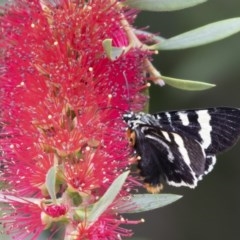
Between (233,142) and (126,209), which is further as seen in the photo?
(233,142)

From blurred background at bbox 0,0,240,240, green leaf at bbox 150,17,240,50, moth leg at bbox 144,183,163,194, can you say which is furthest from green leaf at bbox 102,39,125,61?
blurred background at bbox 0,0,240,240

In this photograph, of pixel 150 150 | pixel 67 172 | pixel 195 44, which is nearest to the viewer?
pixel 67 172

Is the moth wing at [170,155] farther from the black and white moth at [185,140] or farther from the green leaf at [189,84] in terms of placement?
the green leaf at [189,84]

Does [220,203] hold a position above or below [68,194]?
below

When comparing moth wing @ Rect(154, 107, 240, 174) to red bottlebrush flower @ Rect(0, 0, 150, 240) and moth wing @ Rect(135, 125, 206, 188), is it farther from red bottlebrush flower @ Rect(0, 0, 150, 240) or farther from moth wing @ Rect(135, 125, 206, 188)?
red bottlebrush flower @ Rect(0, 0, 150, 240)

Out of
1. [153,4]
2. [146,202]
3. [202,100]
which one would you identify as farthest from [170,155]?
[202,100]

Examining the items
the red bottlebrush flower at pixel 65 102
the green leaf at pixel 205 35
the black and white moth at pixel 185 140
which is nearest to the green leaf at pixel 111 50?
the red bottlebrush flower at pixel 65 102

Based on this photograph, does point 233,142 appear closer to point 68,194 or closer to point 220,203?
point 68,194

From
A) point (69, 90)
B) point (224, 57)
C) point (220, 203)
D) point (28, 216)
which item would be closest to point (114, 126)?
point (69, 90)
